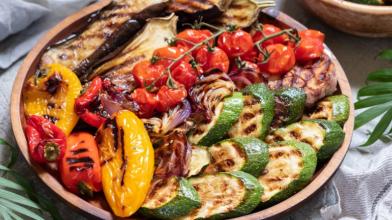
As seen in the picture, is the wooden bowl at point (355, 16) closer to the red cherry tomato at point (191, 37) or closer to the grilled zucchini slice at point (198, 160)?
the red cherry tomato at point (191, 37)

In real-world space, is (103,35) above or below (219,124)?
above

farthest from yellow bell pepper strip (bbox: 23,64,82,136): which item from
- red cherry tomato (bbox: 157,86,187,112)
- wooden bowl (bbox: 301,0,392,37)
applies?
wooden bowl (bbox: 301,0,392,37)

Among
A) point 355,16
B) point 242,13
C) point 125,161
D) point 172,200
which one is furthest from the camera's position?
point 355,16

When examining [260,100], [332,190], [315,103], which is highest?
[260,100]

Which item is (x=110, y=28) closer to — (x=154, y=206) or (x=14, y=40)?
(x=14, y=40)

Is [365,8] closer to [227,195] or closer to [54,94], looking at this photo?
[227,195]

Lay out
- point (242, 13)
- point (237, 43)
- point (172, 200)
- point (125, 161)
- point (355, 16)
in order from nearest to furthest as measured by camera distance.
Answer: point (172, 200)
point (125, 161)
point (237, 43)
point (242, 13)
point (355, 16)

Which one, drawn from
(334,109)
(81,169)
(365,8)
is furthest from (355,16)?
(81,169)

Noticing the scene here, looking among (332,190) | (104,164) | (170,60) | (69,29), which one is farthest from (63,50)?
(332,190)
